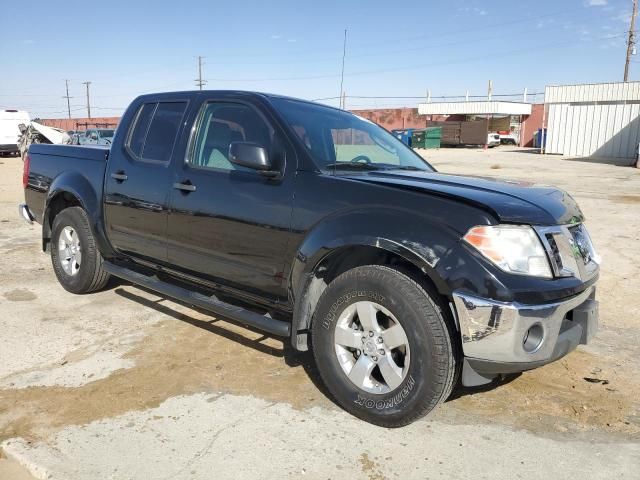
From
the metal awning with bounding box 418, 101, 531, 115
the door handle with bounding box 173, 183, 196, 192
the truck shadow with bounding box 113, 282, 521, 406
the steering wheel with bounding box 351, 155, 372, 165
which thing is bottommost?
the truck shadow with bounding box 113, 282, 521, 406

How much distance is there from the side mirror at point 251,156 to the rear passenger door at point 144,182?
0.93 meters

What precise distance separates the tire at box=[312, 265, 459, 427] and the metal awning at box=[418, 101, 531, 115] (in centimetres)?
4392

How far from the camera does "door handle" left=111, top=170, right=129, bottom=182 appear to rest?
4461 mm

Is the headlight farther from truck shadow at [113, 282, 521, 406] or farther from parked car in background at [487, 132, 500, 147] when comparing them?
parked car in background at [487, 132, 500, 147]

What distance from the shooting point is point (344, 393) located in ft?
10.2

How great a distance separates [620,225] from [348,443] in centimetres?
Answer: 826

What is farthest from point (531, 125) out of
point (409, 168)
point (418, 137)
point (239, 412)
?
point (239, 412)

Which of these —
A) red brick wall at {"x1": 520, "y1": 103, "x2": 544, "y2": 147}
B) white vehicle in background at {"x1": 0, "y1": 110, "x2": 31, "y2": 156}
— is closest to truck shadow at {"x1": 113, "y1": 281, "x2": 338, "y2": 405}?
white vehicle in background at {"x1": 0, "y1": 110, "x2": 31, "y2": 156}

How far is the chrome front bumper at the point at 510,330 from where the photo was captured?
102 inches

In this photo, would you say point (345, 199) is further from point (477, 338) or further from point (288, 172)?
point (477, 338)

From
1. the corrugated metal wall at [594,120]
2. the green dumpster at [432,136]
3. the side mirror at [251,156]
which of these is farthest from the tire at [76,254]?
the green dumpster at [432,136]

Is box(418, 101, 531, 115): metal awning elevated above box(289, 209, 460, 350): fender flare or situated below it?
above

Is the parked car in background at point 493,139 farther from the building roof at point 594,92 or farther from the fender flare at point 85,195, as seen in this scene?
the fender flare at point 85,195

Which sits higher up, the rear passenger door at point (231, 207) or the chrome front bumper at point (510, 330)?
the rear passenger door at point (231, 207)
